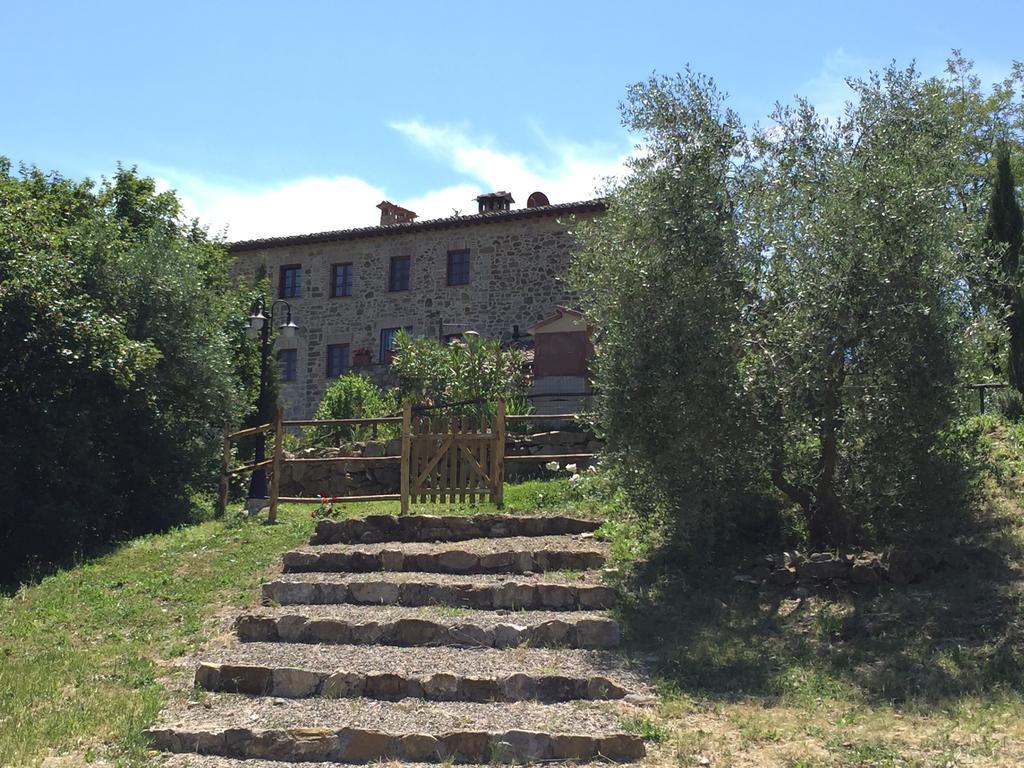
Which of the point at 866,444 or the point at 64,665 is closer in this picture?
the point at 64,665

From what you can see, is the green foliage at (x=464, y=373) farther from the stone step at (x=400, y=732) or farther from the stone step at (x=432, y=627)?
the stone step at (x=400, y=732)

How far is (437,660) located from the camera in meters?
9.16

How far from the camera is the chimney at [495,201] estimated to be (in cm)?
2972

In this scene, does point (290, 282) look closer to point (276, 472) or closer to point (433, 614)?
point (276, 472)

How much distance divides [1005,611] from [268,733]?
6488mm

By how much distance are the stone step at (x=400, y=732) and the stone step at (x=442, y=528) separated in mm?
4461

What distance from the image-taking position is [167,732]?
26.0ft

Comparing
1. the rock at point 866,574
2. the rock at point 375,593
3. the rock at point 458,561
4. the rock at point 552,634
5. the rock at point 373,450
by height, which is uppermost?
the rock at point 373,450

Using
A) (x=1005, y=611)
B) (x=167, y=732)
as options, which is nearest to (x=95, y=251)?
(x=167, y=732)

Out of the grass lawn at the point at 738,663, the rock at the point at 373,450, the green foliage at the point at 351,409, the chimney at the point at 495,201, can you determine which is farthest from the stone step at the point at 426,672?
the chimney at the point at 495,201

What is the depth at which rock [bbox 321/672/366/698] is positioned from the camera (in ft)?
28.5

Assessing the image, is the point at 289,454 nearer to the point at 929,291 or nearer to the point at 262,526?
the point at 262,526

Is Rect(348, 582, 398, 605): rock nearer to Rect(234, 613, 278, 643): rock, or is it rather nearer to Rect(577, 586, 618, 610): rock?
Rect(234, 613, 278, 643): rock

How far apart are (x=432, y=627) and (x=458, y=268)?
19.3 m
